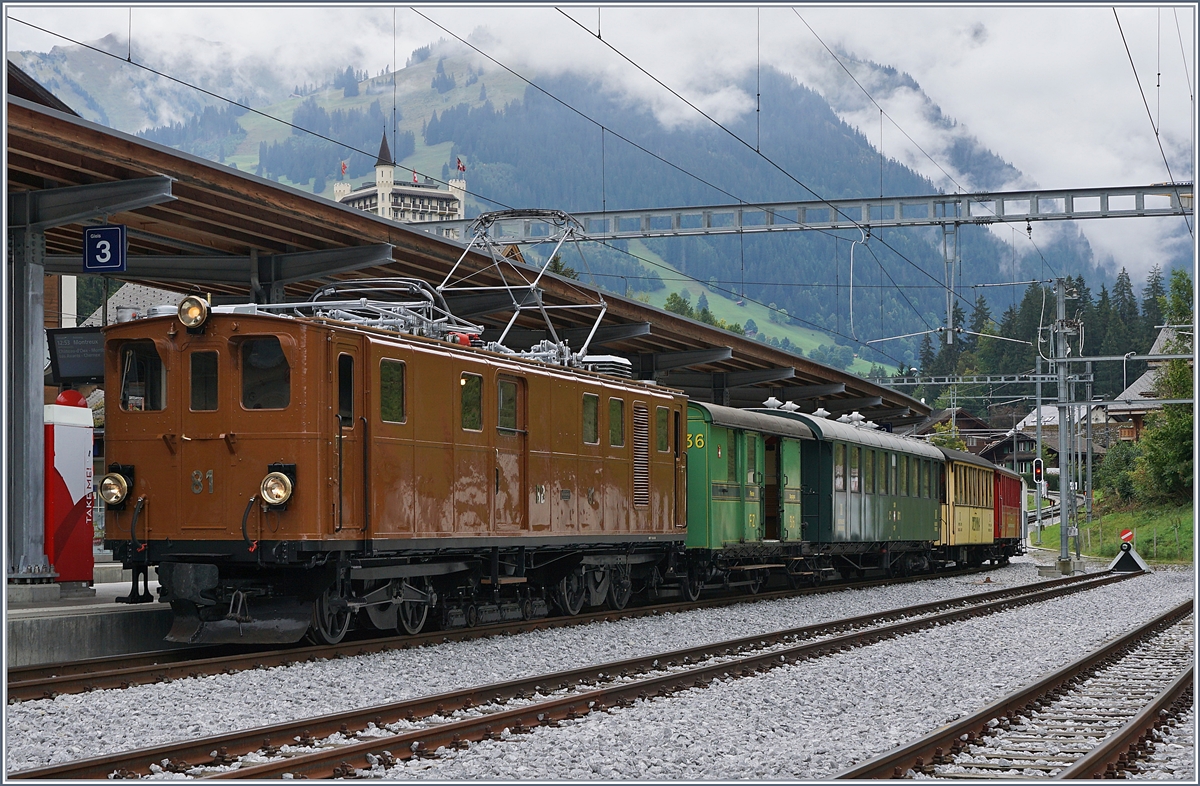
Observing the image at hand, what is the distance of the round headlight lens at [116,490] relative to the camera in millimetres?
12828

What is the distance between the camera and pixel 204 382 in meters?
12.8

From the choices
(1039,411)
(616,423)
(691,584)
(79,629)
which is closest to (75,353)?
(79,629)

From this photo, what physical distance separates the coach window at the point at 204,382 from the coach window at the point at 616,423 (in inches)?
247

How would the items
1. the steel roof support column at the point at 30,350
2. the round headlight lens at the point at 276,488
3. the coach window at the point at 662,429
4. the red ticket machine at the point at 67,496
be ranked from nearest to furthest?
the round headlight lens at the point at 276,488 → the steel roof support column at the point at 30,350 → the red ticket machine at the point at 67,496 → the coach window at the point at 662,429

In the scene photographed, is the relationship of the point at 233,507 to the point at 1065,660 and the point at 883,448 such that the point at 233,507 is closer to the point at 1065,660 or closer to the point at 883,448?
the point at 1065,660

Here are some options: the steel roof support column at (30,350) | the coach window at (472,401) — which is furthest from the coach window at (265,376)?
the steel roof support column at (30,350)

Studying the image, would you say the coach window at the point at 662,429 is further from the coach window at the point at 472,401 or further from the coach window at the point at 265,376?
the coach window at the point at 265,376

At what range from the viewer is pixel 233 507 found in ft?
40.8

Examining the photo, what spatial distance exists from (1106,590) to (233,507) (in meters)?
21.6

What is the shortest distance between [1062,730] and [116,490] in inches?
340

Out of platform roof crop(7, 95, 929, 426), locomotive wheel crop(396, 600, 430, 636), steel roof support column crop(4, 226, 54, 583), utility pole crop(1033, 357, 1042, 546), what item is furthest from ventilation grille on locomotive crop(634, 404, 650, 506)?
utility pole crop(1033, 357, 1042, 546)

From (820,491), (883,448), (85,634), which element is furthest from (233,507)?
(883,448)

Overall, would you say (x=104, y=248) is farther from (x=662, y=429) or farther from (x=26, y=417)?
(x=662, y=429)

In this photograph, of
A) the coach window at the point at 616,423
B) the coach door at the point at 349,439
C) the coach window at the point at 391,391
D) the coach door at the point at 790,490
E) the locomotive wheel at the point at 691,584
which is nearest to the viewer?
the coach door at the point at 349,439
